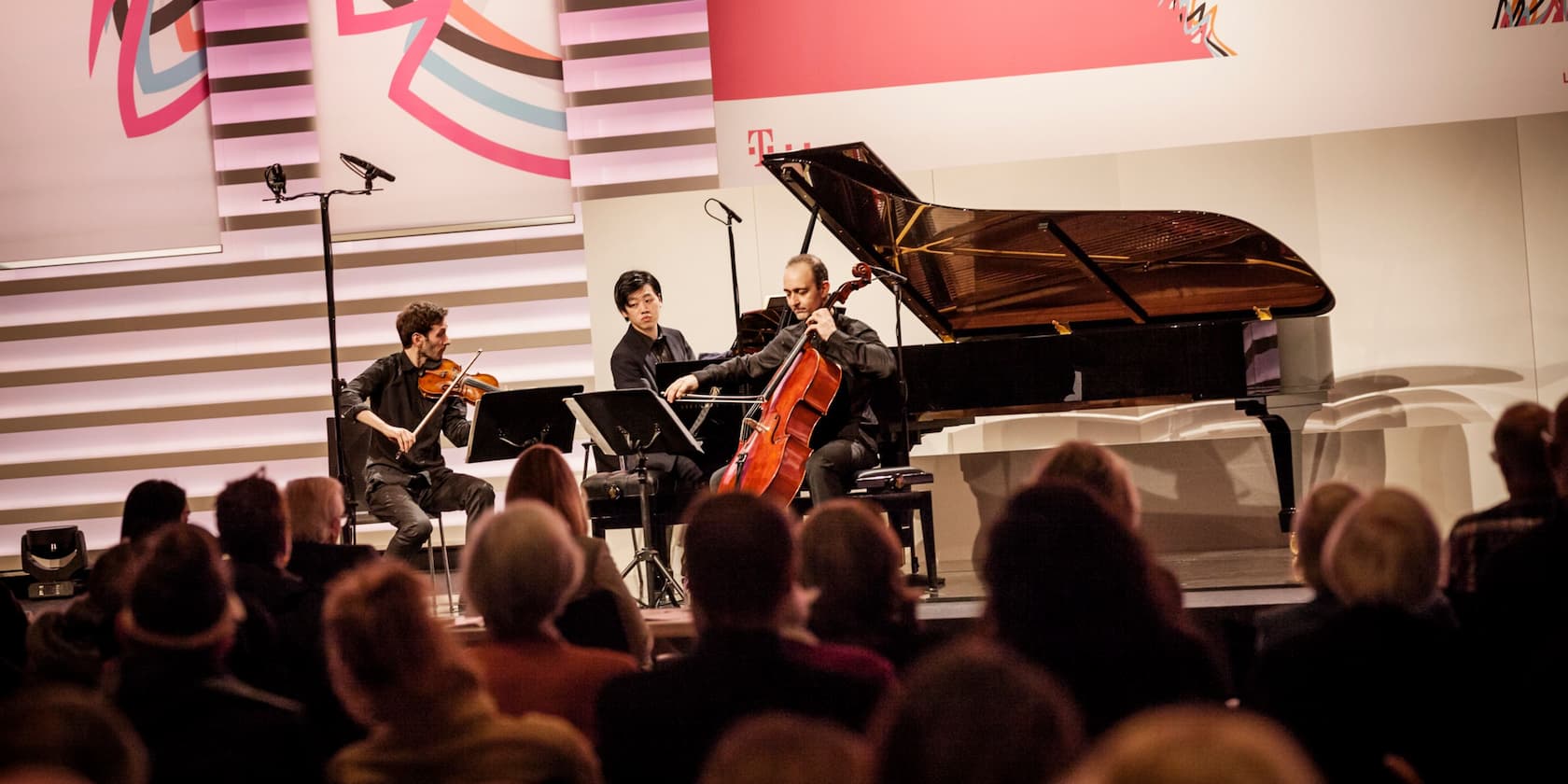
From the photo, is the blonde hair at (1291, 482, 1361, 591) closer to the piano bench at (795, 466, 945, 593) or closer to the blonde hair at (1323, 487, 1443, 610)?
the blonde hair at (1323, 487, 1443, 610)

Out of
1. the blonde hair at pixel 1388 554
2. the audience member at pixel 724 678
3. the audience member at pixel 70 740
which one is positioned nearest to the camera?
the audience member at pixel 70 740

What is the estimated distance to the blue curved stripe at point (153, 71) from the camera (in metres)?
7.57

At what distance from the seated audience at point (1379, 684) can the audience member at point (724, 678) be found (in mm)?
609

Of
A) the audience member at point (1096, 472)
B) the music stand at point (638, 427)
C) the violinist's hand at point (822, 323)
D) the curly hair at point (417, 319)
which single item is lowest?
the audience member at point (1096, 472)

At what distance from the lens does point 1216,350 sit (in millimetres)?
5496

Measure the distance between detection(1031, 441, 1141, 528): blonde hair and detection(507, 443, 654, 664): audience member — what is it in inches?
36.7

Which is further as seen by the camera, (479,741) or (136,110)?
(136,110)

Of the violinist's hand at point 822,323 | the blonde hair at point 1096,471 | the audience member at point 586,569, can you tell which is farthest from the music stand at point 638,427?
the blonde hair at point 1096,471

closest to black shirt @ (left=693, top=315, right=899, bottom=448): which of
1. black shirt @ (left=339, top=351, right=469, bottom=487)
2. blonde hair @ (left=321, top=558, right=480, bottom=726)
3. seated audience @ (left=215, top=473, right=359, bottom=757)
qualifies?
black shirt @ (left=339, top=351, right=469, bottom=487)

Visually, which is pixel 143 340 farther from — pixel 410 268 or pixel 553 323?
pixel 553 323

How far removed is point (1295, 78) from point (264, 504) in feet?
18.4

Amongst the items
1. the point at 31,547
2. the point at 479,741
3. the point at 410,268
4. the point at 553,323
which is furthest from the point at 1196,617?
the point at 31,547

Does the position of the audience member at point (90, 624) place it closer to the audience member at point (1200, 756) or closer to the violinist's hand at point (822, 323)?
the audience member at point (1200, 756)

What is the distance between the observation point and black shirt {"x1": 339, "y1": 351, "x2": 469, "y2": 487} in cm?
604
